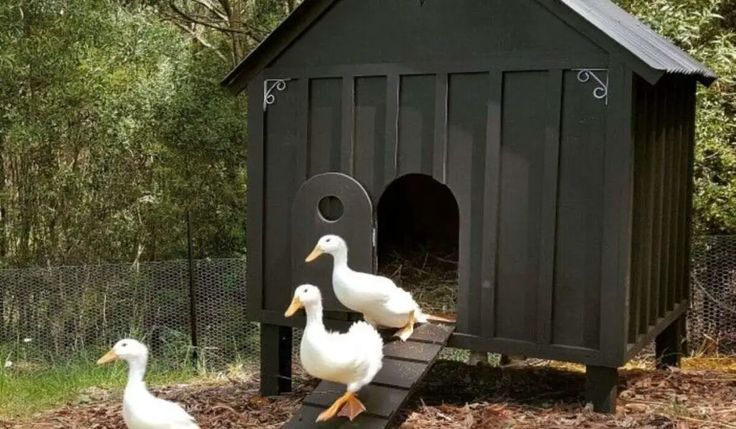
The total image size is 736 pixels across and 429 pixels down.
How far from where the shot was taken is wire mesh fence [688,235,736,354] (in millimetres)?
8469

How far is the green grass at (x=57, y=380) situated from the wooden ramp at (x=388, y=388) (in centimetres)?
239

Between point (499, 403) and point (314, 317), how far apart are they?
1.68 metres

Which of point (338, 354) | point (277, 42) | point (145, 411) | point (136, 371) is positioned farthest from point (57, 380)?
point (338, 354)

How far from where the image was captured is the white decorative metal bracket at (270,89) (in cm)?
596

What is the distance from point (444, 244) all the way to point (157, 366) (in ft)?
9.79

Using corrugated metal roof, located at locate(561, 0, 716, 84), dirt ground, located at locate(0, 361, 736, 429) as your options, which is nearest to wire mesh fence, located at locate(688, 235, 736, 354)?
dirt ground, located at locate(0, 361, 736, 429)

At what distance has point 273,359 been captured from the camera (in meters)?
6.23

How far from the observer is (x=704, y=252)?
28.0 ft

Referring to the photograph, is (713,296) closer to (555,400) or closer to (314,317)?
(555,400)

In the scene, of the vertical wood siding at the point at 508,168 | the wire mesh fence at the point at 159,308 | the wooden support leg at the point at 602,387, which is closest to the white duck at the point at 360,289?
the vertical wood siding at the point at 508,168

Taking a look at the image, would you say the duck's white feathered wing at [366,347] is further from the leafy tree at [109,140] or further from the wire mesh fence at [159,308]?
the leafy tree at [109,140]

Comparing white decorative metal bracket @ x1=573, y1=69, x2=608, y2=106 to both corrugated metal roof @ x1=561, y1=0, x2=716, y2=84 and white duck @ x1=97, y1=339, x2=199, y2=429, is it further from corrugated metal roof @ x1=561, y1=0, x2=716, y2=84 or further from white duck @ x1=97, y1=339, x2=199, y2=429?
white duck @ x1=97, y1=339, x2=199, y2=429

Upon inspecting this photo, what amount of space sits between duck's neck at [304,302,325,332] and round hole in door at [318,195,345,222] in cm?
131

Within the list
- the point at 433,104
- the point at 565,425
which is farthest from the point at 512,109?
the point at 565,425
